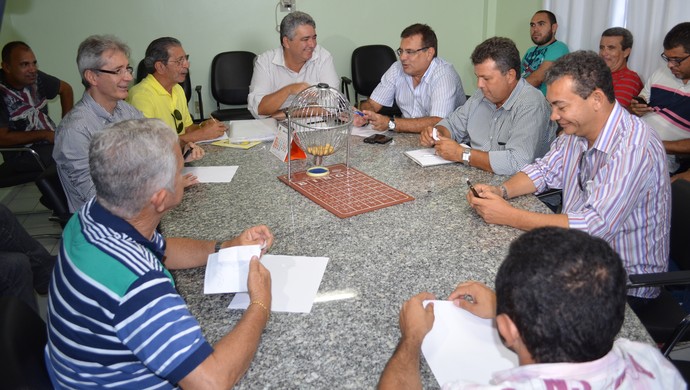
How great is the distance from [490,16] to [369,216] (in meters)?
4.29

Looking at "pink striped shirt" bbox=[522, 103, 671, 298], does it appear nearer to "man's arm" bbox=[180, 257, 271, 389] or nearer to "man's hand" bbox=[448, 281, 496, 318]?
"man's hand" bbox=[448, 281, 496, 318]

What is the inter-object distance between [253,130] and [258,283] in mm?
1885

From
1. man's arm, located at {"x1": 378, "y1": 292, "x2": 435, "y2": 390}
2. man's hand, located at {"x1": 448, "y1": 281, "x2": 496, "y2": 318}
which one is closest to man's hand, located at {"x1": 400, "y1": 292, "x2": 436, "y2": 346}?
man's arm, located at {"x1": 378, "y1": 292, "x2": 435, "y2": 390}

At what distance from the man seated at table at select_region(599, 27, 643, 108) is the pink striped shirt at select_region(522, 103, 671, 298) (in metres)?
2.23

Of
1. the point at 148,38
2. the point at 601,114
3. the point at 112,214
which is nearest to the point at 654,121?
the point at 601,114

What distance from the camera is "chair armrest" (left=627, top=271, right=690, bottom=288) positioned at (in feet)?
4.83

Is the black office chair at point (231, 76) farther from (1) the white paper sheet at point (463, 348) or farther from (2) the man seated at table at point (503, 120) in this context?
(1) the white paper sheet at point (463, 348)

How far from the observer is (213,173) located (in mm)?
2365

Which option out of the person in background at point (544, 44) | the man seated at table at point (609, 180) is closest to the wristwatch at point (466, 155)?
the man seated at table at point (609, 180)

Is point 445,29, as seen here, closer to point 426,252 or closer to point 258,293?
point 426,252

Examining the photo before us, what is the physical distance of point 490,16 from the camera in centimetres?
535

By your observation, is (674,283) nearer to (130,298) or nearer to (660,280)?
(660,280)

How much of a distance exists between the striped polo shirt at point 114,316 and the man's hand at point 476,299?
62cm

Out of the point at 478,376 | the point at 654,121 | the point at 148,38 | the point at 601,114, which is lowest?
the point at 478,376
